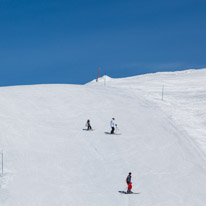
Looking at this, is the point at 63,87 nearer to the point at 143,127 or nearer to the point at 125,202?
the point at 143,127

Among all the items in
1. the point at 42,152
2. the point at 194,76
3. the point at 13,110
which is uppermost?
the point at 194,76

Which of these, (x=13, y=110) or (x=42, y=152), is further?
(x=13, y=110)

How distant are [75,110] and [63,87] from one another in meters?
9.09

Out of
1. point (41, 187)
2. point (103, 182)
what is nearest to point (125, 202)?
point (103, 182)

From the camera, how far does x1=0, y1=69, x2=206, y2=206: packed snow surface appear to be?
24078mm

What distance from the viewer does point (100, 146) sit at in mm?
31578

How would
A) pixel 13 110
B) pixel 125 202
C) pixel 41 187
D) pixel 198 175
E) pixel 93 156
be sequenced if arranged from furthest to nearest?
pixel 13 110 → pixel 93 156 → pixel 198 175 → pixel 41 187 → pixel 125 202

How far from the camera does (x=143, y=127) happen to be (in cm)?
3634

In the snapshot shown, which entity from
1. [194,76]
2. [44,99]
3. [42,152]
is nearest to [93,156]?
[42,152]

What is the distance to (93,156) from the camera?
29.6 meters

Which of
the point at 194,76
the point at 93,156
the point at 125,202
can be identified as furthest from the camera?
the point at 194,76

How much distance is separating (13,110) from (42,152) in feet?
33.9

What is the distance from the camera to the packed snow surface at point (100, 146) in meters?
24.1

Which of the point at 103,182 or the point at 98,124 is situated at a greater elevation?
the point at 98,124
